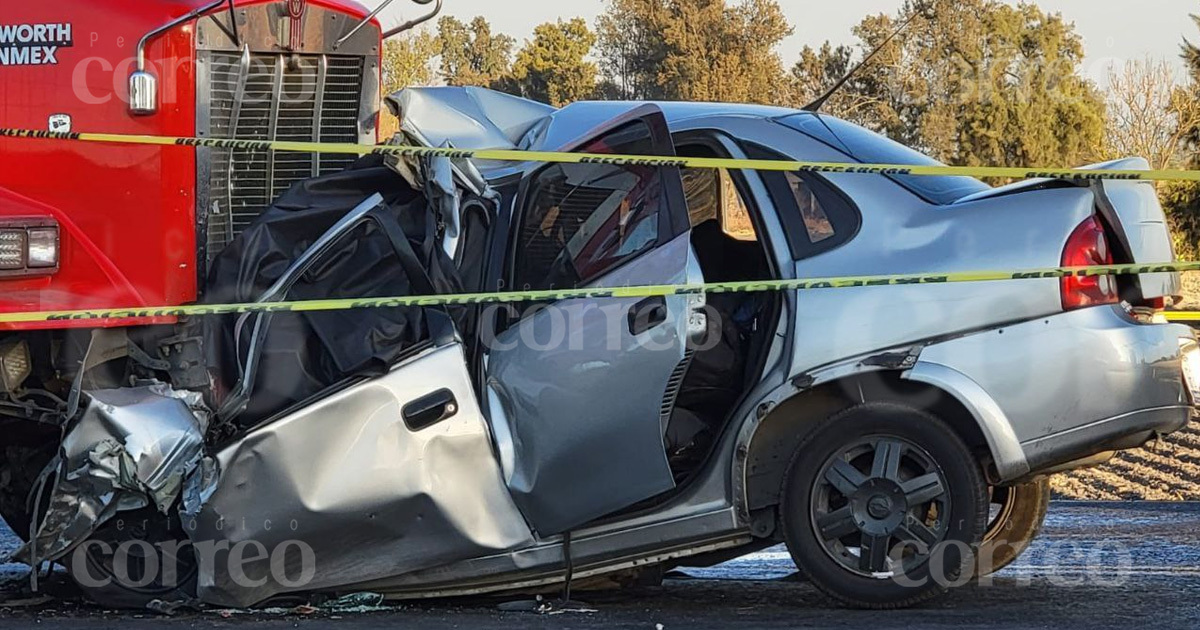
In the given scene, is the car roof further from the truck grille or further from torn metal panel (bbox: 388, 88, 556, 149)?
the truck grille

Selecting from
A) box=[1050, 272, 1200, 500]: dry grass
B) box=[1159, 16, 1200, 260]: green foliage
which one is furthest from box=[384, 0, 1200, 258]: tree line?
box=[1050, 272, 1200, 500]: dry grass

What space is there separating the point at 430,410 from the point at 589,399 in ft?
1.71

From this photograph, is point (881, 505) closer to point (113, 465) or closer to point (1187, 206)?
point (113, 465)

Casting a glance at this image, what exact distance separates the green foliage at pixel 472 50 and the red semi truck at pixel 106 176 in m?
44.7

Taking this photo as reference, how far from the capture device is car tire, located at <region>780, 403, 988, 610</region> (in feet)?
16.4

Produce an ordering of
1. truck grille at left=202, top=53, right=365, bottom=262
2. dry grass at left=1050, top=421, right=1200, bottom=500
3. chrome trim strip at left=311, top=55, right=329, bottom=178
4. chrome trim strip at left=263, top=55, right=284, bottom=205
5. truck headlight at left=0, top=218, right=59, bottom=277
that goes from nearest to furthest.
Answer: truck headlight at left=0, top=218, right=59, bottom=277 < truck grille at left=202, top=53, right=365, bottom=262 < chrome trim strip at left=263, top=55, right=284, bottom=205 < chrome trim strip at left=311, top=55, right=329, bottom=178 < dry grass at left=1050, top=421, right=1200, bottom=500

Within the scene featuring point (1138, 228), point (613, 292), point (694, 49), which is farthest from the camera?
point (694, 49)

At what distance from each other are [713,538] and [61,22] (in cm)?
300

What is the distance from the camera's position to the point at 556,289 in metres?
5.48

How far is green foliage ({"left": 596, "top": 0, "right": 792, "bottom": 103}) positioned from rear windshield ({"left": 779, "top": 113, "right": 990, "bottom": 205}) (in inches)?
1412

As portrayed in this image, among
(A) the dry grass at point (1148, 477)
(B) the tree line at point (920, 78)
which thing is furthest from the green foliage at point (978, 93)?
(A) the dry grass at point (1148, 477)

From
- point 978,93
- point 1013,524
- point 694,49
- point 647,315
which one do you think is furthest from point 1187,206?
point 647,315

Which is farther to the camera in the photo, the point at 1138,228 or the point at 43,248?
the point at 43,248

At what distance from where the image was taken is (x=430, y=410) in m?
5.18
